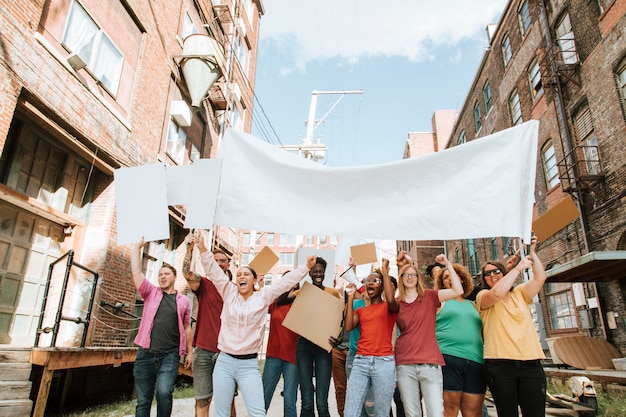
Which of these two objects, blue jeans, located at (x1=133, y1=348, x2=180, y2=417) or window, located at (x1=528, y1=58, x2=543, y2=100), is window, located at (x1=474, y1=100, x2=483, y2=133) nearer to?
window, located at (x1=528, y1=58, x2=543, y2=100)

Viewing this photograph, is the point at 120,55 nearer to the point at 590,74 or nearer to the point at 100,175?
the point at 100,175

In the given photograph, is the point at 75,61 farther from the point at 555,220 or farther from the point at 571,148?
the point at 571,148

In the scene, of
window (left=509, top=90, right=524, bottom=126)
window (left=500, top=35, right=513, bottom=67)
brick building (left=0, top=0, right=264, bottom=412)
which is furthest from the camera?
window (left=500, top=35, right=513, bottom=67)

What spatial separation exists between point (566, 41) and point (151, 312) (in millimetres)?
16462

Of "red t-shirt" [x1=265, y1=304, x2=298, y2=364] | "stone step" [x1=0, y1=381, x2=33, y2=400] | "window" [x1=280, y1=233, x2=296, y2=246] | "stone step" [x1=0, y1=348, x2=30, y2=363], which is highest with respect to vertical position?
"window" [x1=280, y1=233, x2=296, y2=246]

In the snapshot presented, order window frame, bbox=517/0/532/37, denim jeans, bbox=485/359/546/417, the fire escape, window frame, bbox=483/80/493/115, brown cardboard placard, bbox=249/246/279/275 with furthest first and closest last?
window frame, bbox=483/80/493/115 < window frame, bbox=517/0/532/37 < the fire escape < brown cardboard placard, bbox=249/246/279/275 < denim jeans, bbox=485/359/546/417

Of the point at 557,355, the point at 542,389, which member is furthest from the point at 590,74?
the point at 542,389

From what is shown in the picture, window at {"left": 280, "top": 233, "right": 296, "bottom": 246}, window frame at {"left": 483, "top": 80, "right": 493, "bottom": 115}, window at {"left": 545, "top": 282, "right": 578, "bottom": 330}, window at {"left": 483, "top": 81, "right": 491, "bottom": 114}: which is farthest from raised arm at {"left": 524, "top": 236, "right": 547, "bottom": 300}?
window at {"left": 280, "top": 233, "right": 296, "bottom": 246}

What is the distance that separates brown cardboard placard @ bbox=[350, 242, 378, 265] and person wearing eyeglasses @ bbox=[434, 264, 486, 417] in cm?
103

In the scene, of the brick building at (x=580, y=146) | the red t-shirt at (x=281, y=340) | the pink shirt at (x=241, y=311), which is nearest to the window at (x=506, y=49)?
the brick building at (x=580, y=146)

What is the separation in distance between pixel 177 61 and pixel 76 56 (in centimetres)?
466

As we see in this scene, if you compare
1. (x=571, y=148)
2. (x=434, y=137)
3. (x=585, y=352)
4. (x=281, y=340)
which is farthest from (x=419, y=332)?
(x=434, y=137)

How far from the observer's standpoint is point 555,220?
13.9 feet

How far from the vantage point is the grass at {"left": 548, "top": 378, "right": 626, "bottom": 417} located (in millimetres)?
6480
